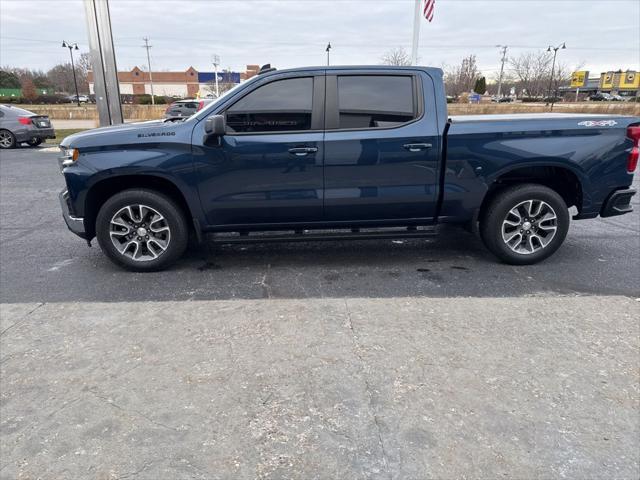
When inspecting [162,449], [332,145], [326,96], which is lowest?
[162,449]

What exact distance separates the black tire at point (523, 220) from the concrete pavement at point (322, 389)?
0.95 m

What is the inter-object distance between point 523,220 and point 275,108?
9.04ft

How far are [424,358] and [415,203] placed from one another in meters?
2.00

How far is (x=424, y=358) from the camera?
10.5 feet

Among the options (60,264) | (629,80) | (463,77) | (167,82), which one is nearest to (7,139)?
(60,264)

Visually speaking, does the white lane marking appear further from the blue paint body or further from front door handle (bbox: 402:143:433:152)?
front door handle (bbox: 402:143:433:152)

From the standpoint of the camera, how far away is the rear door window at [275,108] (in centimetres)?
460

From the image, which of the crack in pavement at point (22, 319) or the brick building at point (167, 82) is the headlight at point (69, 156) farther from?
the brick building at point (167, 82)

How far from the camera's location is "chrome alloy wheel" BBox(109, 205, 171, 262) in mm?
4734

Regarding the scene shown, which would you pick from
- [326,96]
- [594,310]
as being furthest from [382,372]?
[326,96]

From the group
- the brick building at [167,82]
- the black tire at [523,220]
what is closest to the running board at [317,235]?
the black tire at [523,220]

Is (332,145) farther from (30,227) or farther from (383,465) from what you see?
(30,227)

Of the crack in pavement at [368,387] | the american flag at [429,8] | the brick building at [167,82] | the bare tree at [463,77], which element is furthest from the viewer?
the brick building at [167,82]

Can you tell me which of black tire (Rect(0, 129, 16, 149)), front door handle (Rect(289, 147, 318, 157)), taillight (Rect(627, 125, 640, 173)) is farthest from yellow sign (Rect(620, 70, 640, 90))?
front door handle (Rect(289, 147, 318, 157))
